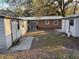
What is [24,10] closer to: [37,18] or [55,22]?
[37,18]

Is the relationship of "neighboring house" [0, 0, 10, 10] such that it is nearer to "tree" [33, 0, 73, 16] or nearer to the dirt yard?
"tree" [33, 0, 73, 16]

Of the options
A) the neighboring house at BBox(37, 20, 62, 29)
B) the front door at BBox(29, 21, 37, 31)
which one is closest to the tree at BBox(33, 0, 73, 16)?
the neighboring house at BBox(37, 20, 62, 29)

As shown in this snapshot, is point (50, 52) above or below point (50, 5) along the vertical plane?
below

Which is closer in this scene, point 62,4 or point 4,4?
point 62,4


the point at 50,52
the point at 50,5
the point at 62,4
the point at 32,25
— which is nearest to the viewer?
the point at 50,52

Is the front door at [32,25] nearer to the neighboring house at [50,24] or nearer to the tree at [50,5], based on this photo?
the neighboring house at [50,24]

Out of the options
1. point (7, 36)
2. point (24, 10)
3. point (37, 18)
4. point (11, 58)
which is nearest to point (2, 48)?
point (7, 36)

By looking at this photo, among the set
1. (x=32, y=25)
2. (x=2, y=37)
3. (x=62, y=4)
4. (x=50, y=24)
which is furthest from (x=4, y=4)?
(x=2, y=37)

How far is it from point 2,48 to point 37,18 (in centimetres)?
2472

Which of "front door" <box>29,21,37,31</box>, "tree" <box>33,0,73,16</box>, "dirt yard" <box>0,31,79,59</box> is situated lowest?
"front door" <box>29,21,37,31</box>

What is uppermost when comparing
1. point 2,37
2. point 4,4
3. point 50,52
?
point 4,4

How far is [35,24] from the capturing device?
1505 inches

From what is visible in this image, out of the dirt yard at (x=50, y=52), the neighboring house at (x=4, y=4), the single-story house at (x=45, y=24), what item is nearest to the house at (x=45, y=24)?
the single-story house at (x=45, y=24)

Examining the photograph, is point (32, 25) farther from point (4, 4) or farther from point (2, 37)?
point (2, 37)
